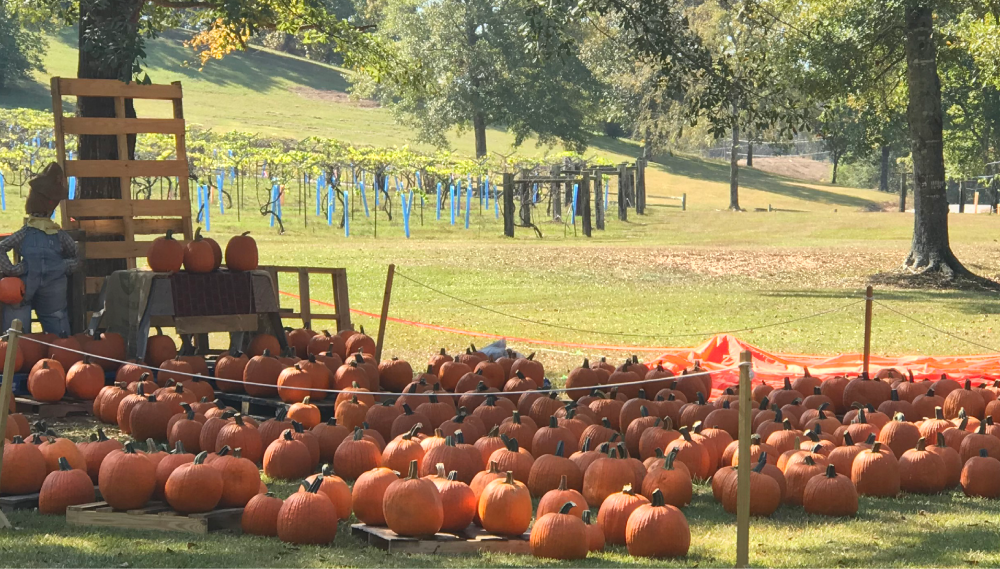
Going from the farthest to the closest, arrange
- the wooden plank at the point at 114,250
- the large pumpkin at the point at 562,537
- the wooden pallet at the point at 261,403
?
the wooden plank at the point at 114,250 < the wooden pallet at the point at 261,403 < the large pumpkin at the point at 562,537

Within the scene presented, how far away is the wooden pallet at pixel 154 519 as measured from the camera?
6.64 m

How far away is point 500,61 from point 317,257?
45695 mm

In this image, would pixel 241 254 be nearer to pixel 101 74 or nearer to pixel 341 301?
pixel 341 301

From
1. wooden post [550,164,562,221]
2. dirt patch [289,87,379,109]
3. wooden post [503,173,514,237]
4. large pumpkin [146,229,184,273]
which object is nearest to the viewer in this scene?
large pumpkin [146,229,184,273]

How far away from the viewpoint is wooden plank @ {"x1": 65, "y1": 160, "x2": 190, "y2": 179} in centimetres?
1324

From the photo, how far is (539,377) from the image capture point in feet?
35.9

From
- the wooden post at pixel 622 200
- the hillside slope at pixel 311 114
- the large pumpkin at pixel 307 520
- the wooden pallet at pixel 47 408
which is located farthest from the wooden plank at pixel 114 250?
the hillside slope at pixel 311 114

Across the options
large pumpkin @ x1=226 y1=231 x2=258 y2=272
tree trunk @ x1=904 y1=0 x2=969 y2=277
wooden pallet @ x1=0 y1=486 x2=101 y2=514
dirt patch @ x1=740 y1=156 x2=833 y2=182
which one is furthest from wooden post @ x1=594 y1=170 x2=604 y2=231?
dirt patch @ x1=740 y1=156 x2=833 y2=182

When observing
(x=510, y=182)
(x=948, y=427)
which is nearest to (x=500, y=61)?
(x=510, y=182)

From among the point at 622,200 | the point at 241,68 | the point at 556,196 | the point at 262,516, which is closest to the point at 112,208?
the point at 262,516

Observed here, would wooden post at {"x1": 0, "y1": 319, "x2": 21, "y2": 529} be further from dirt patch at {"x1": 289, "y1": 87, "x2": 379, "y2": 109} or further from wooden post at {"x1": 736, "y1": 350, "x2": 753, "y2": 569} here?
dirt patch at {"x1": 289, "y1": 87, "x2": 379, "y2": 109}

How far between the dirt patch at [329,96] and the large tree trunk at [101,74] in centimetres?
8143

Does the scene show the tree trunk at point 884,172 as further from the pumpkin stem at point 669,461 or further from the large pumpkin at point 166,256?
the pumpkin stem at point 669,461

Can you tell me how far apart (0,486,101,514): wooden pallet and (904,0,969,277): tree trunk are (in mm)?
21400
